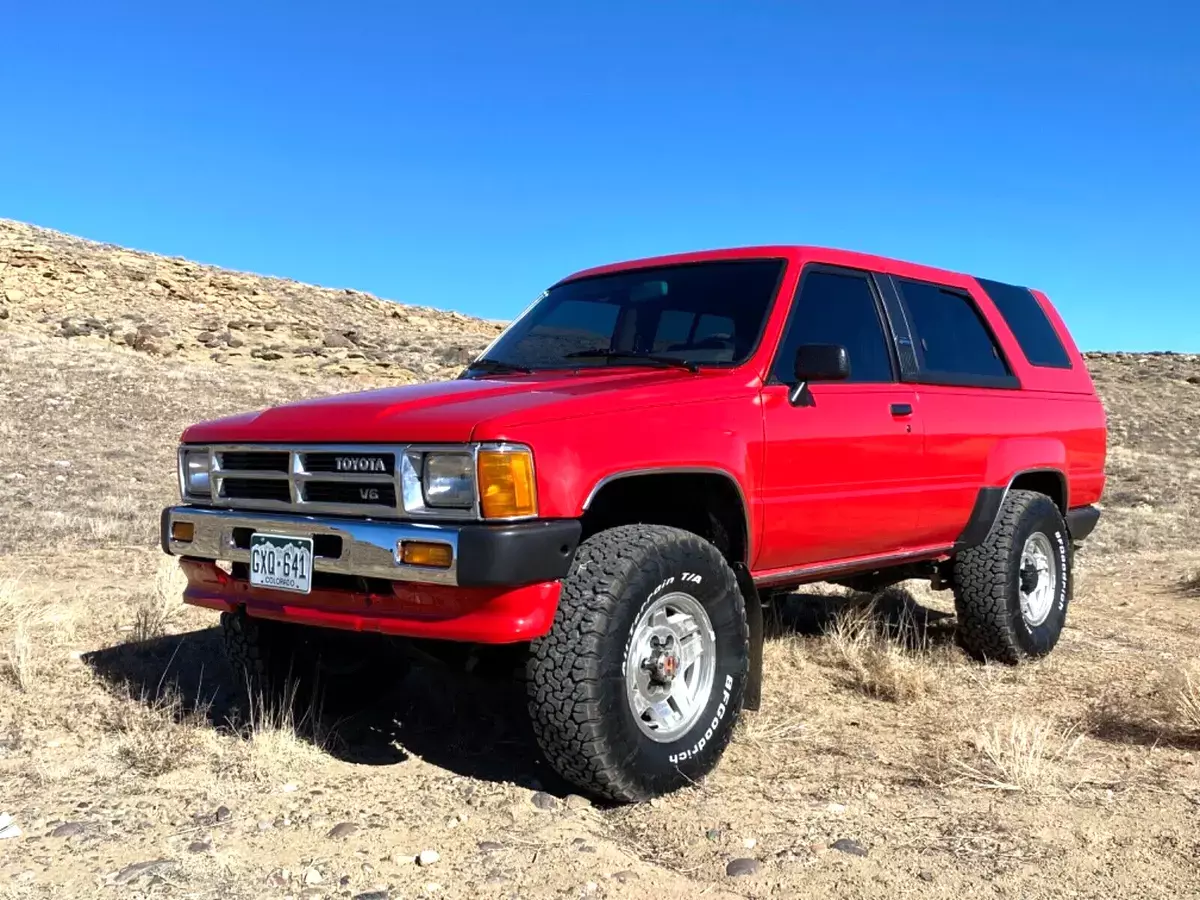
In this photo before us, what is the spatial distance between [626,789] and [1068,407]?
3908 mm

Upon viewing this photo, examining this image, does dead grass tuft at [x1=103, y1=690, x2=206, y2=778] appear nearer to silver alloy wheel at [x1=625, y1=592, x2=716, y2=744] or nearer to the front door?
silver alloy wheel at [x1=625, y1=592, x2=716, y2=744]

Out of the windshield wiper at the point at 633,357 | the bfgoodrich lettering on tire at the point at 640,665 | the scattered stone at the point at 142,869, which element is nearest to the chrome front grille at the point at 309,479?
the bfgoodrich lettering on tire at the point at 640,665

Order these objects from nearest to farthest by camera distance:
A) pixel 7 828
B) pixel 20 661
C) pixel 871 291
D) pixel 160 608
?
1. pixel 7 828
2. pixel 20 661
3. pixel 871 291
4. pixel 160 608

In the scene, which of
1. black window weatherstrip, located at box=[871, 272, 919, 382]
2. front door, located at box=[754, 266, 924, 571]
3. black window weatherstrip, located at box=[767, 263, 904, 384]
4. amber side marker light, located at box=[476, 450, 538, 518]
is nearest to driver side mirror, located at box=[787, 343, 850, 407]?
front door, located at box=[754, 266, 924, 571]

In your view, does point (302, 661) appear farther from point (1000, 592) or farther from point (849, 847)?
point (1000, 592)

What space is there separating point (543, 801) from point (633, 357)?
5.73ft

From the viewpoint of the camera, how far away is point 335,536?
3467 mm

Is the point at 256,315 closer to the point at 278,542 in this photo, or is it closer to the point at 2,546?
the point at 2,546

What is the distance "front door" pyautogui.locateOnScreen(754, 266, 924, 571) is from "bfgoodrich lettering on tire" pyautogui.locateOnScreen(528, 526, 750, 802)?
51cm

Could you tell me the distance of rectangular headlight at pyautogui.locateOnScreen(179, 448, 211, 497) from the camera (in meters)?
4.07

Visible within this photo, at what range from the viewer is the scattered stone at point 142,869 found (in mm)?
2824

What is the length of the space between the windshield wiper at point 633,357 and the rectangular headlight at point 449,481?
1.20m

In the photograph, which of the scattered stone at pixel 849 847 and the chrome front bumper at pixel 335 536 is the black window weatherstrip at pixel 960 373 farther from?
the chrome front bumper at pixel 335 536

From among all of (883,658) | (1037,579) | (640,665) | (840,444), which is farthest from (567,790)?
(1037,579)
